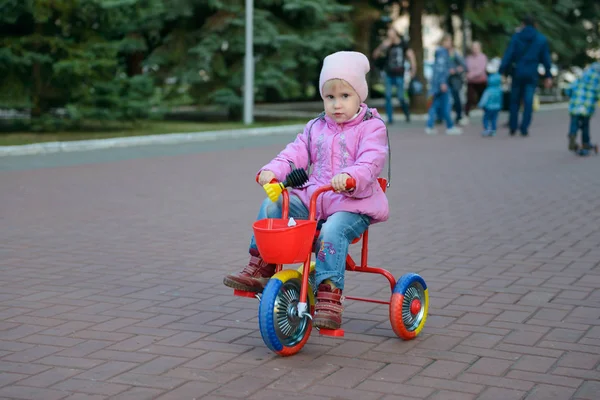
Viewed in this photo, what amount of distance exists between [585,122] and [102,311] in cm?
1090

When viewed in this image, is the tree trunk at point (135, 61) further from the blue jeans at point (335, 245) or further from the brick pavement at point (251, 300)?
the blue jeans at point (335, 245)

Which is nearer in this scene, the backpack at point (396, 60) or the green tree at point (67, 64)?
the green tree at point (67, 64)

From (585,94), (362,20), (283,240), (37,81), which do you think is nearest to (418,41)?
(362,20)

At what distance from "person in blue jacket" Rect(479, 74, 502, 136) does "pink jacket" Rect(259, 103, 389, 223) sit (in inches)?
577

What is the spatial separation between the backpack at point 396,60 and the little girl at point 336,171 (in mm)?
17053

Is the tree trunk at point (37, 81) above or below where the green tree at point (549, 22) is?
below

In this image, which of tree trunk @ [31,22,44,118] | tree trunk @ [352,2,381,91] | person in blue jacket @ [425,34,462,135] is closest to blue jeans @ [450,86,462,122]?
person in blue jacket @ [425,34,462,135]

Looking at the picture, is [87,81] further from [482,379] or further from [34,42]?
[482,379]

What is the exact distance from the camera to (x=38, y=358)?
16.0ft

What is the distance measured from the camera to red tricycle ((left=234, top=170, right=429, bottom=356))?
4.70 meters

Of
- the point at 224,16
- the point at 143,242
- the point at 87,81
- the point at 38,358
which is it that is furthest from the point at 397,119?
the point at 38,358

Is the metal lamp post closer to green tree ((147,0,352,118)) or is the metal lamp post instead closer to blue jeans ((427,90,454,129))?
green tree ((147,0,352,118))

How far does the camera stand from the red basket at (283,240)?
A: 15.3ft

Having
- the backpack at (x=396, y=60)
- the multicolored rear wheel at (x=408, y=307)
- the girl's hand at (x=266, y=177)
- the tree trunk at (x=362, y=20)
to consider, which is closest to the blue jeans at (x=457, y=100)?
the backpack at (x=396, y=60)
